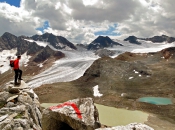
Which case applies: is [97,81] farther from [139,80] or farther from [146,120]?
[146,120]

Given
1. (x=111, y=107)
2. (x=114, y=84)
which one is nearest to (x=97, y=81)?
(x=114, y=84)

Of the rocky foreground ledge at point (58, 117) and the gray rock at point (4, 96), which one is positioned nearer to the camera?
the rocky foreground ledge at point (58, 117)

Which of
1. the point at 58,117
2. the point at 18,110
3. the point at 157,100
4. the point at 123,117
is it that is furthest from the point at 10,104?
the point at 157,100

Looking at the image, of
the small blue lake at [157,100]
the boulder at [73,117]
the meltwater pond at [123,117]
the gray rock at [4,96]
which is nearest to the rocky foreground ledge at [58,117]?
the boulder at [73,117]

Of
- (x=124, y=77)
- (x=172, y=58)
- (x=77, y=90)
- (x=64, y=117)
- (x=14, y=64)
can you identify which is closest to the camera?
(x=64, y=117)

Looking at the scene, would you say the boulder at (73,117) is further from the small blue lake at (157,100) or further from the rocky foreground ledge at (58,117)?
the small blue lake at (157,100)

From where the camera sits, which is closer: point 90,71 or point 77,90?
point 77,90

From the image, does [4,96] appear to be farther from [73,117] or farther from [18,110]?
[73,117]

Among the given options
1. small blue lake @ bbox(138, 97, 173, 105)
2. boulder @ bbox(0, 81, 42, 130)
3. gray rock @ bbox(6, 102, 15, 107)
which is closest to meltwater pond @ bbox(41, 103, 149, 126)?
small blue lake @ bbox(138, 97, 173, 105)
